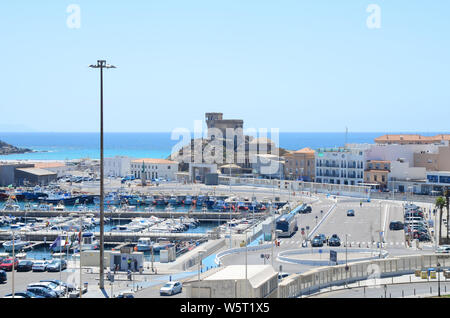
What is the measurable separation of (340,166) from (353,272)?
4527 cm

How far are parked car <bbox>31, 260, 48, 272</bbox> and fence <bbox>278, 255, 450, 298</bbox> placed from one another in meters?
13.6

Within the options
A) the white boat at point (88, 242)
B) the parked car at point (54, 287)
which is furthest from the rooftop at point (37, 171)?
the parked car at point (54, 287)

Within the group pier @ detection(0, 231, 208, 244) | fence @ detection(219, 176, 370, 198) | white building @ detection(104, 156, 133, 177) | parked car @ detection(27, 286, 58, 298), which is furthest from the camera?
white building @ detection(104, 156, 133, 177)

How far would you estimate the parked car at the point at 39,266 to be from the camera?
98.1 ft

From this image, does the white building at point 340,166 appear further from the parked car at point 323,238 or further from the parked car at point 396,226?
the parked car at point 323,238

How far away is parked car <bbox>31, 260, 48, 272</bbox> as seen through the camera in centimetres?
2991

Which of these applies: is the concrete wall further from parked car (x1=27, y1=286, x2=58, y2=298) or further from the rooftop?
the rooftop

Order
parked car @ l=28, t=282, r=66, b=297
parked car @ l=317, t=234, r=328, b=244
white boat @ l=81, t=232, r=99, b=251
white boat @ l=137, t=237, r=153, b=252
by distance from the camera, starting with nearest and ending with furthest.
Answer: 1. parked car @ l=28, t=282, r=66, b=297
2. parked car @ l=317, t=234, r=328, b=244
3. white boat @ l=81, t=232, r=99, b=251
4. white boat @ l=137, t=237, r=153, b=252

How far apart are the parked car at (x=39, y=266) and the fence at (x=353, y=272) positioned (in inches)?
536

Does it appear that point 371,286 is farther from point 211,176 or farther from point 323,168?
point 211,176

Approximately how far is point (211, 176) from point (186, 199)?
31.3 ft

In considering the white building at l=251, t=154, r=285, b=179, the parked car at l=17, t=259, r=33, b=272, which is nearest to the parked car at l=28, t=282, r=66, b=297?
the parked car at l=17, t=259, r=33, b=272

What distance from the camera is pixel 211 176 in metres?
78.2

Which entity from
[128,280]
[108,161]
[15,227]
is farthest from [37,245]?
[108,161]
